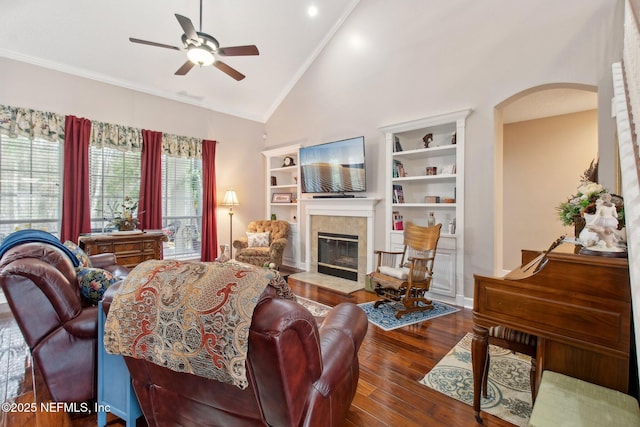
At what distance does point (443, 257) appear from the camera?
12.8 ft

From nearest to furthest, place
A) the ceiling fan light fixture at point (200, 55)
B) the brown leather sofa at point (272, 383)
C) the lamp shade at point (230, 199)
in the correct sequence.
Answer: the brown leather sofa at point (272, 383) < the ceiling fan light fixture at point (200, 55) < the lamp shade at point (230, 199)

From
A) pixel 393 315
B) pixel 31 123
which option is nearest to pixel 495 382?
pixel 393 315

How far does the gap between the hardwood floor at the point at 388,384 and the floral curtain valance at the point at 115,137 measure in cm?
255

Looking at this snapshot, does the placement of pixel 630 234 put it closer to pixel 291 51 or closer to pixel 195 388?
pixel 195 388

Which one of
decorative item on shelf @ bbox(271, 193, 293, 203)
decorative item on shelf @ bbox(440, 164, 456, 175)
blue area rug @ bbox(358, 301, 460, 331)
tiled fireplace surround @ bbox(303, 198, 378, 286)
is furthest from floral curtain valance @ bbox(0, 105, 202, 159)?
decorative item on shelf @ bbox(440, 164, 456, 175)

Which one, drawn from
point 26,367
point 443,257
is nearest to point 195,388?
point 26,367

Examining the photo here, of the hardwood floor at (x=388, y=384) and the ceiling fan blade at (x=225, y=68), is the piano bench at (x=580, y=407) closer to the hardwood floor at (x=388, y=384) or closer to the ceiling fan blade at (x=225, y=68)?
the hardwood floor at (x=388, y=384)

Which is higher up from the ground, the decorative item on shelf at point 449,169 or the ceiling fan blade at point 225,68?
the ceiling fan blade at point 225,68

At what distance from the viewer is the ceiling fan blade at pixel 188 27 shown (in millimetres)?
2537

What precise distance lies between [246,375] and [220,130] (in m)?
Result: 5.56

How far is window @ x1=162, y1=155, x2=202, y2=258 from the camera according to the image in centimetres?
518

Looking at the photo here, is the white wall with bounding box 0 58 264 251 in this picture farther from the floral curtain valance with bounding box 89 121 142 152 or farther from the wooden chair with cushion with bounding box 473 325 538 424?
the wooden chair with cushion with bounding box 473 325 538 424

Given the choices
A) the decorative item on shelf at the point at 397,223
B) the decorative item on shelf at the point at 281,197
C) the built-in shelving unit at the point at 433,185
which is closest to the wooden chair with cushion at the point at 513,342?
the built-in shelving unit at the point at 433,185

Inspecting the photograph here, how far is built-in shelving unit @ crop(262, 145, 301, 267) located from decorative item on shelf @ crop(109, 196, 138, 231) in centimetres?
256
